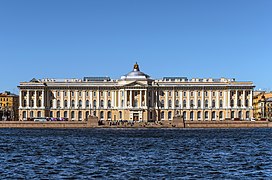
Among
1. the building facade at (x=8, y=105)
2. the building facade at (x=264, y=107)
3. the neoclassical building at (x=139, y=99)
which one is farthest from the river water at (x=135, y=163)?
the building facade at (x=8, y=105)

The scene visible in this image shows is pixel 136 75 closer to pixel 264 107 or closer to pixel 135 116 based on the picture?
pixel 135 116

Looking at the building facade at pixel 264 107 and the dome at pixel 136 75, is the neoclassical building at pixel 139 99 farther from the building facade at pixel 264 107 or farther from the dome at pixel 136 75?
the building facade at pixel 264 107

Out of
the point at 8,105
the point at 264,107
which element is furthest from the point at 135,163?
the point at 8,105

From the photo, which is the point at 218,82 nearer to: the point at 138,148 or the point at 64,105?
the point at 64,105

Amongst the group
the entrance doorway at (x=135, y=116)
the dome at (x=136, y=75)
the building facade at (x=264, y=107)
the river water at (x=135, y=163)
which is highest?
the dome at (x=136, y=75)

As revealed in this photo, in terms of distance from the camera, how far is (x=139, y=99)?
469 ft

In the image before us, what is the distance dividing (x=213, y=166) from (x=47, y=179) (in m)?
10.7

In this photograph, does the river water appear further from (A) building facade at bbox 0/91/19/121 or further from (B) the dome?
(A) building facade at bbox 0/91/19/121

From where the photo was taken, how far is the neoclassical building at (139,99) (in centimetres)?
14175

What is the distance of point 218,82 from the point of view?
143250mm

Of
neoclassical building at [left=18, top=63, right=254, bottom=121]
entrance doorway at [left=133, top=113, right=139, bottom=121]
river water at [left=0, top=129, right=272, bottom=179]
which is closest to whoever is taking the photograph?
river water at [left=0, top=129, right=272, bottom=179]

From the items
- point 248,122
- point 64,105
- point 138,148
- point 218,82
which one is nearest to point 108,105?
point 64,105

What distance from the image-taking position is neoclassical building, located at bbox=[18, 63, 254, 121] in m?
142

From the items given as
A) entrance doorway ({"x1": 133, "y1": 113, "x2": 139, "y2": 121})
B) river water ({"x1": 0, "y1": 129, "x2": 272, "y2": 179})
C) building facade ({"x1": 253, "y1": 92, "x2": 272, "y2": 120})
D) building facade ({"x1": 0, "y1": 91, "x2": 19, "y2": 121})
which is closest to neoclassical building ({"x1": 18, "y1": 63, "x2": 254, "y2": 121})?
entrance doorway ({"x1": 133, "y1": 113, "x2": 139, "y2": 121})
